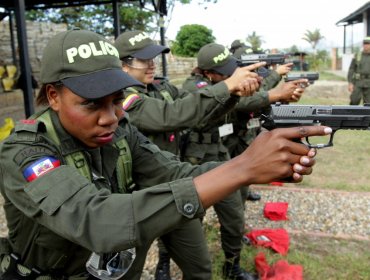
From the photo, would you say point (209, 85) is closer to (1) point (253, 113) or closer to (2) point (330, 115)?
(1) point (253, 113)

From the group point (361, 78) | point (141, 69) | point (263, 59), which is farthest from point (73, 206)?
point (361, 78)

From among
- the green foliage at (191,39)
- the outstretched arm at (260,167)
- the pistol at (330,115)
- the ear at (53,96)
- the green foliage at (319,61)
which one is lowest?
the green foliage at (319,61)

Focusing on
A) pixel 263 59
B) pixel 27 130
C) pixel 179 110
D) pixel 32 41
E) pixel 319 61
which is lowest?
pixel 319 61

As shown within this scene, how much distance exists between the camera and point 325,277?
10.7 feet

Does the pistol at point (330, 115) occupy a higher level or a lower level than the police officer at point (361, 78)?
higher

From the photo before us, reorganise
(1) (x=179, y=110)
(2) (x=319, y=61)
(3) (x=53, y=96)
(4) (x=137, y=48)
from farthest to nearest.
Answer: (2) (x=319, y=61) → (4) (x=137, y=48) → (1) (x=179, y=110) → (3) (x=53, y=96)

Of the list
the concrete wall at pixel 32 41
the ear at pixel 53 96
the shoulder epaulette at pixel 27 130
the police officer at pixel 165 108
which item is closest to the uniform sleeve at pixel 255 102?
the police officer at pixel 165 108

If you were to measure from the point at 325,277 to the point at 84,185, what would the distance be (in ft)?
8.48

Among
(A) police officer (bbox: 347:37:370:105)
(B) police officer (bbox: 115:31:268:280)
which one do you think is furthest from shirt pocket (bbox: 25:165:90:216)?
(A) police officer (bbox: 347:37:370:105)

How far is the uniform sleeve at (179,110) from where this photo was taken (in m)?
2.53

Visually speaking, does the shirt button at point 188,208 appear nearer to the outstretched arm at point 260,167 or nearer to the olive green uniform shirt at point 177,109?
the outstretched arm at point 260,167

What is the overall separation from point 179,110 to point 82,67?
3.85ft

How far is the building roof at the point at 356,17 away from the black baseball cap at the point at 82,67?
79.5 feet

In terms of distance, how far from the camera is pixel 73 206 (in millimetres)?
1282
